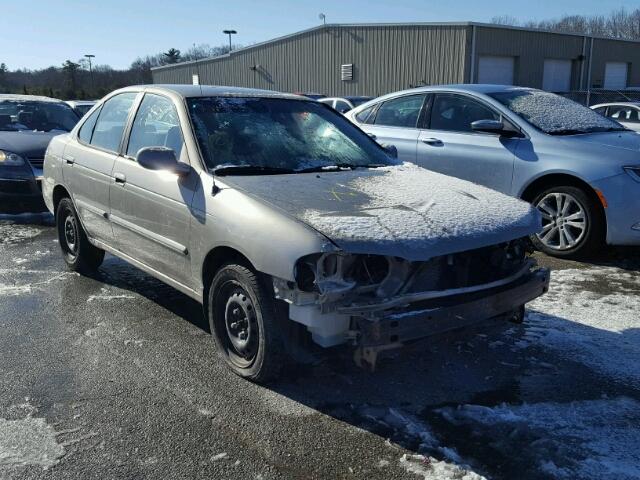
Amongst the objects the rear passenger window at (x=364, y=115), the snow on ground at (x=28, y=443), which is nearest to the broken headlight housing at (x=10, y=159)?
the rear passenger window at (x=364, y=115)

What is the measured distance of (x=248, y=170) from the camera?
12.7 ft

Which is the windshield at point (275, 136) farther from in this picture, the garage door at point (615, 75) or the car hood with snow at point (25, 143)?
the garage door at point (615, 75)

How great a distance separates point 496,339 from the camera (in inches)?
166

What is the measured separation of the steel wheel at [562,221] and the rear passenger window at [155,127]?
3.68 m

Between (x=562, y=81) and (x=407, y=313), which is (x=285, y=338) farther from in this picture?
(x=562, y=81)

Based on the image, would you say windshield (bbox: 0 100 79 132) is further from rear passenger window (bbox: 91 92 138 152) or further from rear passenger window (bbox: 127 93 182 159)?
rear passenger window (bbox: 127 93 182 159)

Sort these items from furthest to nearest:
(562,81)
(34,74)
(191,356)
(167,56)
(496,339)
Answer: (167,56) → (34,74) → (562,81) → (496,339) → (191,356)

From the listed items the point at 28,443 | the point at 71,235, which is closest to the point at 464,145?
the point at 71,235

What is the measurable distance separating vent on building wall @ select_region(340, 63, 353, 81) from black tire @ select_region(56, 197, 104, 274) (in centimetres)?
2537

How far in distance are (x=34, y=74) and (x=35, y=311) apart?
7148cm

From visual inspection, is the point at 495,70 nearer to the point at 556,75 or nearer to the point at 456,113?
the point at 556,75

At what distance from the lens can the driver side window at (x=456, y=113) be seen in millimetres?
6699

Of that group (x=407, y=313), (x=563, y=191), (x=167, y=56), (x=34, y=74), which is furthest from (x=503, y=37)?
(x=167, y=56)

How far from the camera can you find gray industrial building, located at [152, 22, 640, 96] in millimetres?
25625
